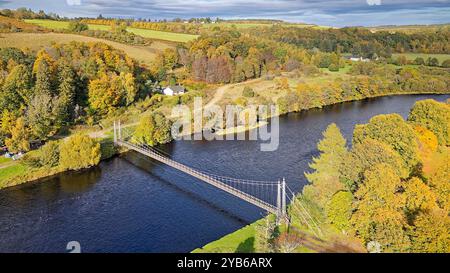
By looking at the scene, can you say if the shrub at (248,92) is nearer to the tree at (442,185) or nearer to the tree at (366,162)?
the tree at (366,162)

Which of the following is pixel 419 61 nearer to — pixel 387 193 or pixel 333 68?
pixel 333 68

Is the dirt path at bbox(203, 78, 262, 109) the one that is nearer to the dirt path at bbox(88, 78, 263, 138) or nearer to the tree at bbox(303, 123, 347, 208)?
the dirt path at bbox(88, 78, 263, 138)

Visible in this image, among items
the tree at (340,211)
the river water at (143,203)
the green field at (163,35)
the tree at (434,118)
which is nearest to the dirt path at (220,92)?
the river water at (143,203)

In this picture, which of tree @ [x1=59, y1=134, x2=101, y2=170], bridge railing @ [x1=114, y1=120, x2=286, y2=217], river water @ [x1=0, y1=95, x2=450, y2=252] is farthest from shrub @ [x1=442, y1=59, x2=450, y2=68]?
tree @ [x1=59, y1=134, x2=101, y2=170]

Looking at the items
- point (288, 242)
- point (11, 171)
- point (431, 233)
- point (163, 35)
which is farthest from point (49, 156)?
point (163, 35)

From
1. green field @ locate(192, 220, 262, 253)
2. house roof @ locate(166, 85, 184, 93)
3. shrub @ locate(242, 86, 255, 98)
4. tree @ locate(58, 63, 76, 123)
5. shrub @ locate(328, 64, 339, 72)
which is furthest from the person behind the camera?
shrub @ locate(328, 64, 339, 72)

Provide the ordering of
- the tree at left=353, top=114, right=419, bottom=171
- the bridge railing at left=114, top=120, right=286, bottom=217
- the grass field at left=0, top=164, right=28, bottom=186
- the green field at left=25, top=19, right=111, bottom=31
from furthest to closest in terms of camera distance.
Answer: the green field at left=25, top=19, right=111, bottom=31, the grass field at left=0, top=164, right=28, bottom=186, the tree at left=353, top=114, right=419, bottom=171, the bridge railing at left=114, top=120, right=286, bottom=217
